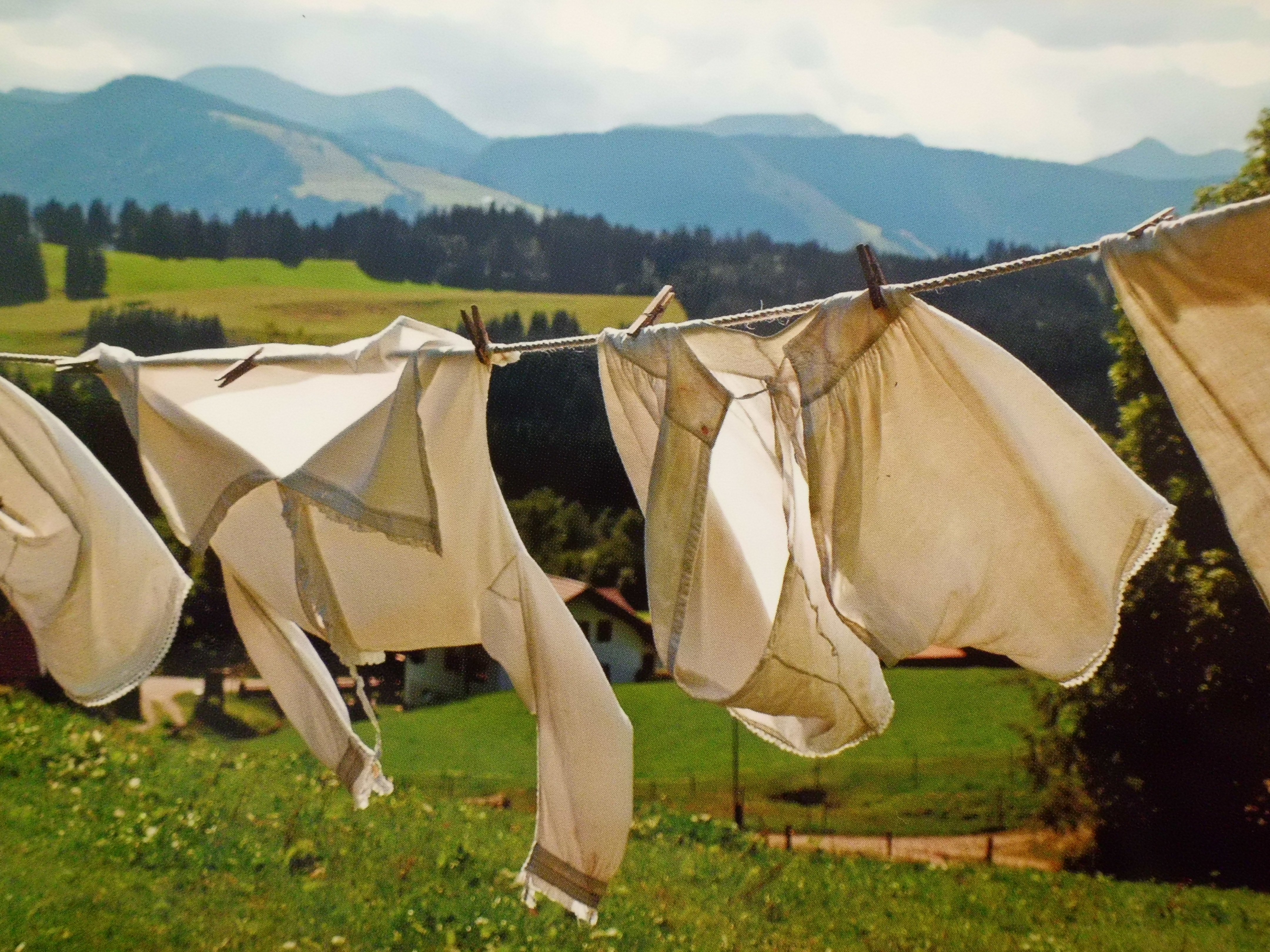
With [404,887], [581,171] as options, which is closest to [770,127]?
[581,171]

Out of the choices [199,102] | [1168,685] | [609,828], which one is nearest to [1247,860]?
[1168,685]

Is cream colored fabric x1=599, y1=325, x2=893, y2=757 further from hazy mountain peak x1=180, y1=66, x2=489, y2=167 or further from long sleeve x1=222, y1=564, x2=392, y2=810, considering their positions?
hazy mountain peak x1=180, y1=66, x2=489, y2=167

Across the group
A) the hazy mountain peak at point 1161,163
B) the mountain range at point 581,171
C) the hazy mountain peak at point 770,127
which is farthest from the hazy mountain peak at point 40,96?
the hazy mountain peak at point 1161,163

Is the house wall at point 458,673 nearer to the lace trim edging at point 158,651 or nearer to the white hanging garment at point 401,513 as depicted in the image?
the lace trim edging at point 158,651

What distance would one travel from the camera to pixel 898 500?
6.07 ft

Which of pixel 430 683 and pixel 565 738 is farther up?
pixel 565 738

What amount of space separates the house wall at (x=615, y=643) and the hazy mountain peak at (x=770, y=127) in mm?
19152

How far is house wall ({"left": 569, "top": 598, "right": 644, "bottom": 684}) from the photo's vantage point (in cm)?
718

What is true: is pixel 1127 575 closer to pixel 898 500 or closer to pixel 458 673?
pixel 898 500

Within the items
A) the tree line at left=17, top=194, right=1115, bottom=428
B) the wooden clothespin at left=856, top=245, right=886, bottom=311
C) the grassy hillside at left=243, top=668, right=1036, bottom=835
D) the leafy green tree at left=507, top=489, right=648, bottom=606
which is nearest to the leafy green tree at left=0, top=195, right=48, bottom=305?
the tree line at left=17, top=194, right=1115, bottom=428

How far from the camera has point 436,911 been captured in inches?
178

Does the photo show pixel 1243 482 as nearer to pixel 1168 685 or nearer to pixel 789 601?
pixel 789 601

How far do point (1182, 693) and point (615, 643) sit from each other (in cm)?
319

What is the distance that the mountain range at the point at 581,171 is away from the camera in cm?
1705
